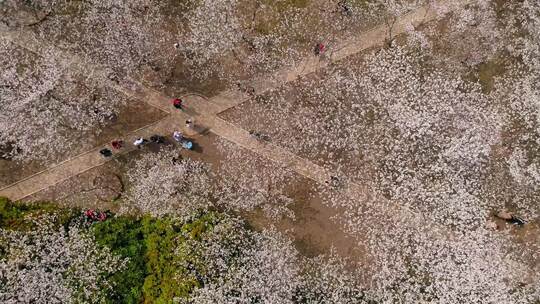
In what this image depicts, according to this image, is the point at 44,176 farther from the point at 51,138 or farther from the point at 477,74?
the point at 477,74

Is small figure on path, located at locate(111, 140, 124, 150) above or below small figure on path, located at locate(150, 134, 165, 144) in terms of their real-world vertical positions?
below

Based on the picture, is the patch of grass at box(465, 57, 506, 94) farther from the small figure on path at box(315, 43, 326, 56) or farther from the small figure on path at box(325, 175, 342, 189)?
the small figure on path at box(325, 175, 342, 189)

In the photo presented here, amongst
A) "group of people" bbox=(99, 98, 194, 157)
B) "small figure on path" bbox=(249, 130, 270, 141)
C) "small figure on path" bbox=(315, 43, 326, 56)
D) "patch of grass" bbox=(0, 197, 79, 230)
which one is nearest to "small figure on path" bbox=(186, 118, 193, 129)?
"group of people" bbox=(99, 98, 194, 157)

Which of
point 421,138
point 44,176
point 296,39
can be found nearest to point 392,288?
point 421,138

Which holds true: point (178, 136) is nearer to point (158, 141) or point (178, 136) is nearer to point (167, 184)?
point (158, 141)

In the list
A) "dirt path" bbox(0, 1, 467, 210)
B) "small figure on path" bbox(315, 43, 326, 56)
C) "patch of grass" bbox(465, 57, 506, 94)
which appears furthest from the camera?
"patch of grass" bbox(465, 57, 506, 94)

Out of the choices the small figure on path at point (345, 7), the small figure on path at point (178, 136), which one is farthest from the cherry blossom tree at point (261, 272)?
the small figure on path at point (345, 7)

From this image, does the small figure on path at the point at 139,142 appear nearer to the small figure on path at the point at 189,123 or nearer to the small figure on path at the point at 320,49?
the small figure on path at the point at 189,123

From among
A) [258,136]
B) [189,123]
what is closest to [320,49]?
[258,136]
